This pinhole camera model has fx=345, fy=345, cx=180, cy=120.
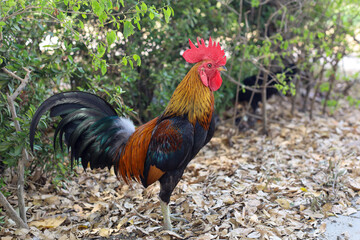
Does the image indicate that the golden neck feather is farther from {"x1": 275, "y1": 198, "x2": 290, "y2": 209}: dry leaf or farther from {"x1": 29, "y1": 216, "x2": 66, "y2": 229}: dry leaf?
{"x1": 29, "y1": 216, "x2": 66, "y2": 229}: dry leaf

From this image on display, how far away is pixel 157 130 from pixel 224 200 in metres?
1.34

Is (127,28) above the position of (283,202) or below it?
above

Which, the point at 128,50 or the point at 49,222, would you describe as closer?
the point at 49,222

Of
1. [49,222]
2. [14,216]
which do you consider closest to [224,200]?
[49,222]

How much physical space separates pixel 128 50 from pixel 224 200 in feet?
8.41

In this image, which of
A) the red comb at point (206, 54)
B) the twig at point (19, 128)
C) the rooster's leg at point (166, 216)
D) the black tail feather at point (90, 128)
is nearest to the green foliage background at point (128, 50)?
the twig at point (19, 128)

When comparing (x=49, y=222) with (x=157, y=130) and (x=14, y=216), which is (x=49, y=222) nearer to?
(x=14, y=216)

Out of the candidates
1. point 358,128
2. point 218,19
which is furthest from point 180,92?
point 358,128

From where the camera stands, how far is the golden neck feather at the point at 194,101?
Answer: 339 centimetres

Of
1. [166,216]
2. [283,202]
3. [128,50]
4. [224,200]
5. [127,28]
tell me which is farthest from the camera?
[128,50]

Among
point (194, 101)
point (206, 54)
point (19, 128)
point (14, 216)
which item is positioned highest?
point (206, 54)

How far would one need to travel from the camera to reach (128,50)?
509 cm

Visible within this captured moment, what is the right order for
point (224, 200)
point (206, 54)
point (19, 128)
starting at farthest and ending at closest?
point (224, 200) < point (206, 54) < point (19, 128)

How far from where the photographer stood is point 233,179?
4.71 m
